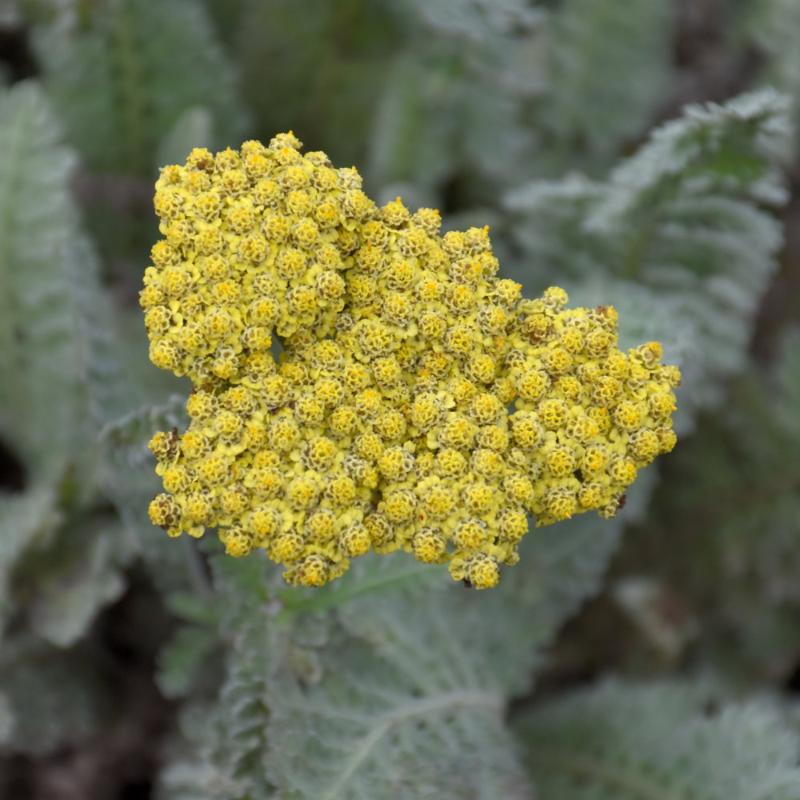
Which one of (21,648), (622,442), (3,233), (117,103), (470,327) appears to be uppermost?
(117,103)

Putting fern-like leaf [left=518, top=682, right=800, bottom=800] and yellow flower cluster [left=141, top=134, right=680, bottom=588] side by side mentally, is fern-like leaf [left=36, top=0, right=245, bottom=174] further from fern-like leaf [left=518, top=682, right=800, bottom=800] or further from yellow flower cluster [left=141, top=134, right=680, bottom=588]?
fern-like leaf [left=518, top=682, right=800, bottom=800]

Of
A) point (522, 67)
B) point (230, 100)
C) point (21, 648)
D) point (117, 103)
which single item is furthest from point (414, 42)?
point (21, 648)

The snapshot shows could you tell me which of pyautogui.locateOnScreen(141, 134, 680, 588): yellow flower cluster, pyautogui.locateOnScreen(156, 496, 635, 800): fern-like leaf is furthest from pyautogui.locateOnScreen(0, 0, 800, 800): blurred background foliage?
pyautogui.locateOnScreen(141, 134, 680, 588): yellow flower cluster

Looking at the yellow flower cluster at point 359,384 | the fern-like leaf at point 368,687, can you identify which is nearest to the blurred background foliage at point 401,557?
the fern-like leaf at point 368,687

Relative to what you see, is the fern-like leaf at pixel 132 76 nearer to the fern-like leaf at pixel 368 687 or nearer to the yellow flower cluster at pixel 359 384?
the yellow flower cluster at pixel 359 384

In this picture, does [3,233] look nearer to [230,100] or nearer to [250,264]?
[230,100]

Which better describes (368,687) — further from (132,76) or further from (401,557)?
(132,76)

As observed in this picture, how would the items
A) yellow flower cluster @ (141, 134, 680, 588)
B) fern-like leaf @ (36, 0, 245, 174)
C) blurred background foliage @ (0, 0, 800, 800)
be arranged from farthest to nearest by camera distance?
fern-like leaf @ (36, 0, 245, 174) → blurred background foliage @ (0, 0, 800, 800) → yellow flower cluster @ (141, 134, 680, 588)
